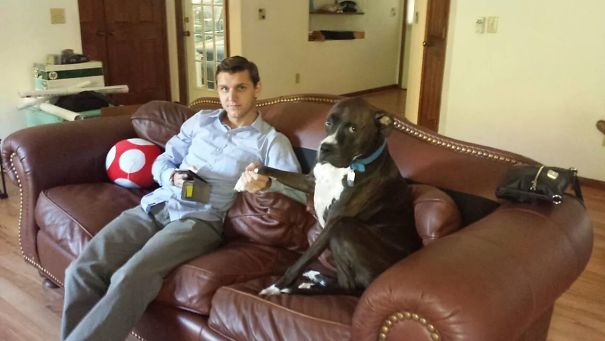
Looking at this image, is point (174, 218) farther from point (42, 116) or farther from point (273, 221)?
point (42, 116)

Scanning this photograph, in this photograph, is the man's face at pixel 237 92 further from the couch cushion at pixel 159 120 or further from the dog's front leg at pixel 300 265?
the dog's front leg at pixel 300 265

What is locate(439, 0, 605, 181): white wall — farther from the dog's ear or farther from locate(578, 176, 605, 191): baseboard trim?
the dog's ear

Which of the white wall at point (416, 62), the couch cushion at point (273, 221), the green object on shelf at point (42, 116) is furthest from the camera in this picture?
the white wall at point (416, 62)

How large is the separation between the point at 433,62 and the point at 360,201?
3277mm

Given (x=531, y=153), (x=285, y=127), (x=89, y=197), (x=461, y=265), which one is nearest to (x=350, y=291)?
(x=461, y=265)

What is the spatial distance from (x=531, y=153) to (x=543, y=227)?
116 inches

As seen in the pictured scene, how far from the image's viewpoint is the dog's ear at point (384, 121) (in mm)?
1646

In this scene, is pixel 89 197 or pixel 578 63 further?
pixel 578 63

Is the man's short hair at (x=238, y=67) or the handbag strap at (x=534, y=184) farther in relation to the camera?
the man's short hair at (x=238, y=67)

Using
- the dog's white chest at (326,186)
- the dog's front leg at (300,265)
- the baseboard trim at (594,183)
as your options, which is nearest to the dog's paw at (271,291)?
the dog's front leg at (300,265)

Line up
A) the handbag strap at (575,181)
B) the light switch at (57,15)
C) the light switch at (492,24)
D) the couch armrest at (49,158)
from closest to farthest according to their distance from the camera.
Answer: the handbag strap at (575,181) < the couch armrest at (49,158) < the light switch at (492,24) < the light switch at (57,15)

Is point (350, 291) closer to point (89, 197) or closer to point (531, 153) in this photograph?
point (89, 197)

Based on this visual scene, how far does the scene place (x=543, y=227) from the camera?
144 centimetres

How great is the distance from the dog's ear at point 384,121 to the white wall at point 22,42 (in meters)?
3.41
